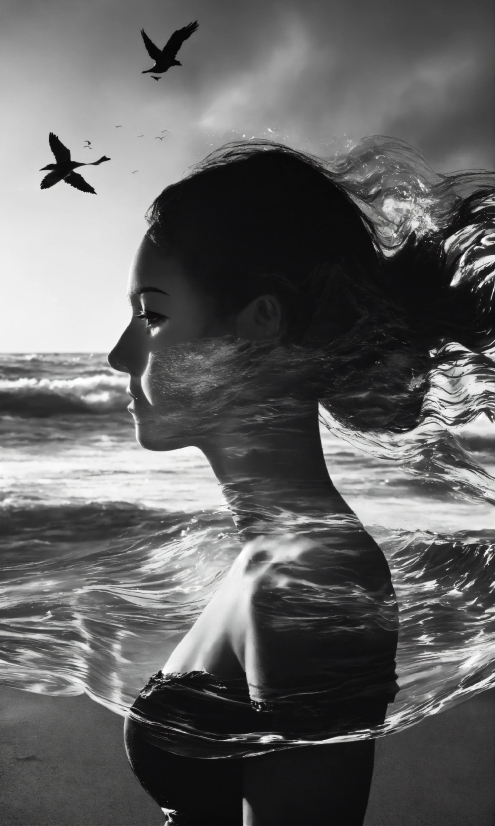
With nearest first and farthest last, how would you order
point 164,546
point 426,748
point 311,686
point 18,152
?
point 311,686
point 164,546
point 18,152
point 426,748

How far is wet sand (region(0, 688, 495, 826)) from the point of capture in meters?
1.20

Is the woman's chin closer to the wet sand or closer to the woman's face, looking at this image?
the woman's face

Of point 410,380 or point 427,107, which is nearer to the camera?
point 410,380

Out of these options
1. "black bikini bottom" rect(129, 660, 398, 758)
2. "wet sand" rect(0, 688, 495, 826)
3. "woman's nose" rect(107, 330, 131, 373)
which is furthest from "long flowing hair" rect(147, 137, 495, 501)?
"wet sand" rect(0, 688, 495, 826)

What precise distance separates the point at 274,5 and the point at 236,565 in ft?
2.98

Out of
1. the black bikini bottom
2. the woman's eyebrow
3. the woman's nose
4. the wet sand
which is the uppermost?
the woman's eyebrow

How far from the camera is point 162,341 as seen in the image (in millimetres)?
707

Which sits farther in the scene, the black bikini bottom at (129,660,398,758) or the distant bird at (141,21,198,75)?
the distant bird at (141,21,198,75)

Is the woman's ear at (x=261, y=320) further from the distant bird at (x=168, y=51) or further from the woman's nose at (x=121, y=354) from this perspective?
the distant bird at (x=168, y=51)

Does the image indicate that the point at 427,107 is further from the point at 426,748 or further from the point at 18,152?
the point at 426,748

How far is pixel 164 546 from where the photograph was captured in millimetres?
942

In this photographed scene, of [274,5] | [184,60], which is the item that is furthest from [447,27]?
[184,60]

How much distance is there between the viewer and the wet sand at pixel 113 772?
120cm

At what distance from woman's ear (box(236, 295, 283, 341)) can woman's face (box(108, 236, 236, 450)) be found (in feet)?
0.04
